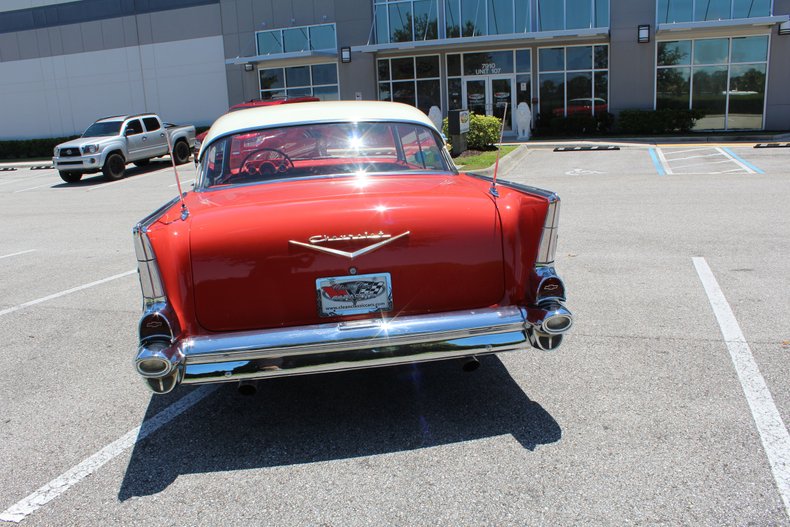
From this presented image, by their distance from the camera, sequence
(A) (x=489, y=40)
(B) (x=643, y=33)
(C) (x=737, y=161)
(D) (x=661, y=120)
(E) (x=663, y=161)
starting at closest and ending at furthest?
(C) (x=737, y=161) < (E) (x=663, y=161) < (B) (x=643, y=33) < (D) (x=661, y=120) < (A) (x=489, y=40)

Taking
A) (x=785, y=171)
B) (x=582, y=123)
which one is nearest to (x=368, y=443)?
(x=785, y=171)

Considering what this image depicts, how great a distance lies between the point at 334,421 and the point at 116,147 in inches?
761

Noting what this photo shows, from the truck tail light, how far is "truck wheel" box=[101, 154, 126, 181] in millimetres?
19247

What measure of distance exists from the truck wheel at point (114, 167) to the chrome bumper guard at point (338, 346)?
18.9m

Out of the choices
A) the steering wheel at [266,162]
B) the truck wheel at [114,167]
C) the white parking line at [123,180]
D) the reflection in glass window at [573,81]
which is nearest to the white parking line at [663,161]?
the reflection in glass window at [573,81]

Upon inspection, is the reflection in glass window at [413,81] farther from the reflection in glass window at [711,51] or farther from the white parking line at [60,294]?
the white parking line at [60,294]

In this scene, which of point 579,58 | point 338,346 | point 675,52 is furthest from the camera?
point 579,58

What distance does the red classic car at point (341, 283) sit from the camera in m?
A: 3.42

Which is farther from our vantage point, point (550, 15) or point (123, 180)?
point (550, 15)

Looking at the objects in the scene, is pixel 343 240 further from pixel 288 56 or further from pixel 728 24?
pixel 288 56

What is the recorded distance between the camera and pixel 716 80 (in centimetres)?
2528

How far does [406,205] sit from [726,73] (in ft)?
83.8

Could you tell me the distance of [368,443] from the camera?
11.9 ft

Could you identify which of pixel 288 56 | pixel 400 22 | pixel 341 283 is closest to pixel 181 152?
pixel 288 56
